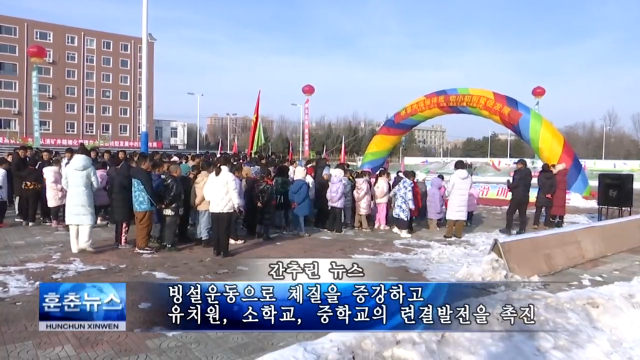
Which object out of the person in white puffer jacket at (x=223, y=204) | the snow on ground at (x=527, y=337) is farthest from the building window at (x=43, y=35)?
the snow on ground at (x=527, y=337)

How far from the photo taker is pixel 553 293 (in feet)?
21.3

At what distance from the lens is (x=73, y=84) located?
54.2 m

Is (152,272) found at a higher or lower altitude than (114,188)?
lower

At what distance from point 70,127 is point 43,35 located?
9820 millimetres

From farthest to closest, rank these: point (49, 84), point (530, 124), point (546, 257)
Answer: point (49, 84)
point (530, 124)
point (546, 257)

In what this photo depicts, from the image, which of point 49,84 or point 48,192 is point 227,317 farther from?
point 49,84

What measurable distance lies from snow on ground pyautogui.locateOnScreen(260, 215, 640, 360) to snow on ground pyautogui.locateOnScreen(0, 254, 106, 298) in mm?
3647

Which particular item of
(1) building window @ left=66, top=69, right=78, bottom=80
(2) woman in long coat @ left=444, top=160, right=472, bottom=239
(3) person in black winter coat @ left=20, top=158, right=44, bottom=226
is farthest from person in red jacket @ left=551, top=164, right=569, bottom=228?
(1) building window @ left=66, top=69, right=78, bottom=80

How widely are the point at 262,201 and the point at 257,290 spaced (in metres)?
5.38

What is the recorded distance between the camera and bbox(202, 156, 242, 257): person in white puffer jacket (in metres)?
7.77

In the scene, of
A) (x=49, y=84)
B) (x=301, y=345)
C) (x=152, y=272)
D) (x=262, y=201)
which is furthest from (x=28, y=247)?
(x=49, y=84)

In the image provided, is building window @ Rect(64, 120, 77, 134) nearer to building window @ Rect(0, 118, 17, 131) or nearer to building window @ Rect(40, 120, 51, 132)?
building window @ Rect(40, 120, 51, 132)

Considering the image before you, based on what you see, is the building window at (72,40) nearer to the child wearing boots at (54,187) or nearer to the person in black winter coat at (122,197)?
the child wearing boots at (54,187)

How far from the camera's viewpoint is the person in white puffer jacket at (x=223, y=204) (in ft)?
25.5
